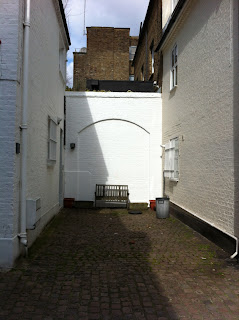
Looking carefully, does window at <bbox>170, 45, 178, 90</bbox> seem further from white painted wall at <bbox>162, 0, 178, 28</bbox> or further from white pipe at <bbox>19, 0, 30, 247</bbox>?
white pipe at <bbox>19, 0, 30, 247</bbox>

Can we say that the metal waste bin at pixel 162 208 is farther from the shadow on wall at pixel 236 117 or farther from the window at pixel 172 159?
the shadow on wall at pixel 236 117

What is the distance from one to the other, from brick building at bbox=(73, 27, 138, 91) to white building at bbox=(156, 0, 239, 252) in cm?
1504

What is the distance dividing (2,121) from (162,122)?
768 centimetres

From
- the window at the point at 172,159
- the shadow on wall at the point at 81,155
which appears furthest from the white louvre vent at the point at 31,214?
the shadow on wall at the point at 81,155

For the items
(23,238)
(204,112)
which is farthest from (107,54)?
(23,238)

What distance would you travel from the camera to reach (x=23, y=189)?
4.78 meters

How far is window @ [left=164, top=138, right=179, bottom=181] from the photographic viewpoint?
907 cm

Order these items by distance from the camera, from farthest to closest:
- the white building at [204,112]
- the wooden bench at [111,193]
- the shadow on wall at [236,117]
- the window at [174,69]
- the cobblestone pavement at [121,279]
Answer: the wooden bench at [111,193] < the window at [174,69] < the white building at [204,112] < the shadow on wall at [236,117] < the cobblestone pavement at [121,279]

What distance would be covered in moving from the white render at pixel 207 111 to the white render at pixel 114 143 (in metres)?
1.99

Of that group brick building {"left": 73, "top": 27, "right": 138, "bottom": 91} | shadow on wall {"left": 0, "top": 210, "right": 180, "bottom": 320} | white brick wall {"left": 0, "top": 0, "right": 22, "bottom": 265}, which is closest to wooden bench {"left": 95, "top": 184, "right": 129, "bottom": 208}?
shadow on wall {"left": 0, "top": 210, "right": 180, "bottom": 320}

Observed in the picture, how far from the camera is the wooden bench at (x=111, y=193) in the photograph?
1075 cm

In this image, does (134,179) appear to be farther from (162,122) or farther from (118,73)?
(118,73)

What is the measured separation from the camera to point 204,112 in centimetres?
673

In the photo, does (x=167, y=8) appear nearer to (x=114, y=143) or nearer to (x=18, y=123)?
(x=114, y=143)
